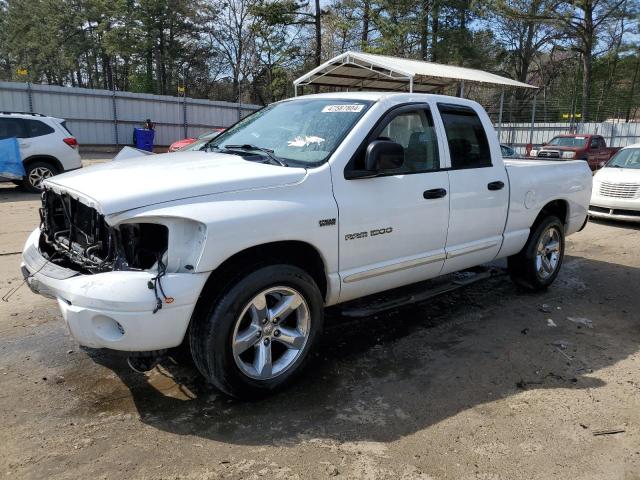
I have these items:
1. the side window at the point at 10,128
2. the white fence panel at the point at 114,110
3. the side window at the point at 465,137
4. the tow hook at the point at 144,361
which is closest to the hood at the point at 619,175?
the side window at the point at 465,137

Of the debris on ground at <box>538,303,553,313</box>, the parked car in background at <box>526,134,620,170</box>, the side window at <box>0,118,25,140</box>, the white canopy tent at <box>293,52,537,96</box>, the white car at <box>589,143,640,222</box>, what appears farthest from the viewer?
the parked car in background at <box>526,134,620,170</box>

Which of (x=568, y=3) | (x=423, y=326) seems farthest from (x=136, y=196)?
(x=568, y=3)

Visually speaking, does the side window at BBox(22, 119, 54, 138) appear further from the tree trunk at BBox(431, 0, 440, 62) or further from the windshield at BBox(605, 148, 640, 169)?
the tree trunk at BBox(431, 0, 440, 62)

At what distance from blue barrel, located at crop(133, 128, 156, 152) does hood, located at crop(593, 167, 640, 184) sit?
57.7ft

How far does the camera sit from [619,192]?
33.3 ft

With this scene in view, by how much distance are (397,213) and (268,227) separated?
3.79 feet

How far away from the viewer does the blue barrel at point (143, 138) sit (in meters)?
22.3

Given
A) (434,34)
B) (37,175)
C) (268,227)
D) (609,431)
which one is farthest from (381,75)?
(434,34)

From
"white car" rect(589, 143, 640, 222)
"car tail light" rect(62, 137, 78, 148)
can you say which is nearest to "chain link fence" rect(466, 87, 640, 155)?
"white car" rect(589, 143, 640, 222)

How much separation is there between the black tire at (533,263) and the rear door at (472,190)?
0.71 m

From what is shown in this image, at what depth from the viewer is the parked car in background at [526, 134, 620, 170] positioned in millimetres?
19000

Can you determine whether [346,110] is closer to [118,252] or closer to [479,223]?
[479,223]

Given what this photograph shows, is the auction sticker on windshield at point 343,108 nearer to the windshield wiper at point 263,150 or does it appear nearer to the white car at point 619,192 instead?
the windshield wiper at point 263,150

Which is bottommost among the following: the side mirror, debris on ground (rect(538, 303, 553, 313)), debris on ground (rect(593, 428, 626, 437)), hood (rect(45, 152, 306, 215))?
debris on ground (rect(593, 428, 626, 437))
